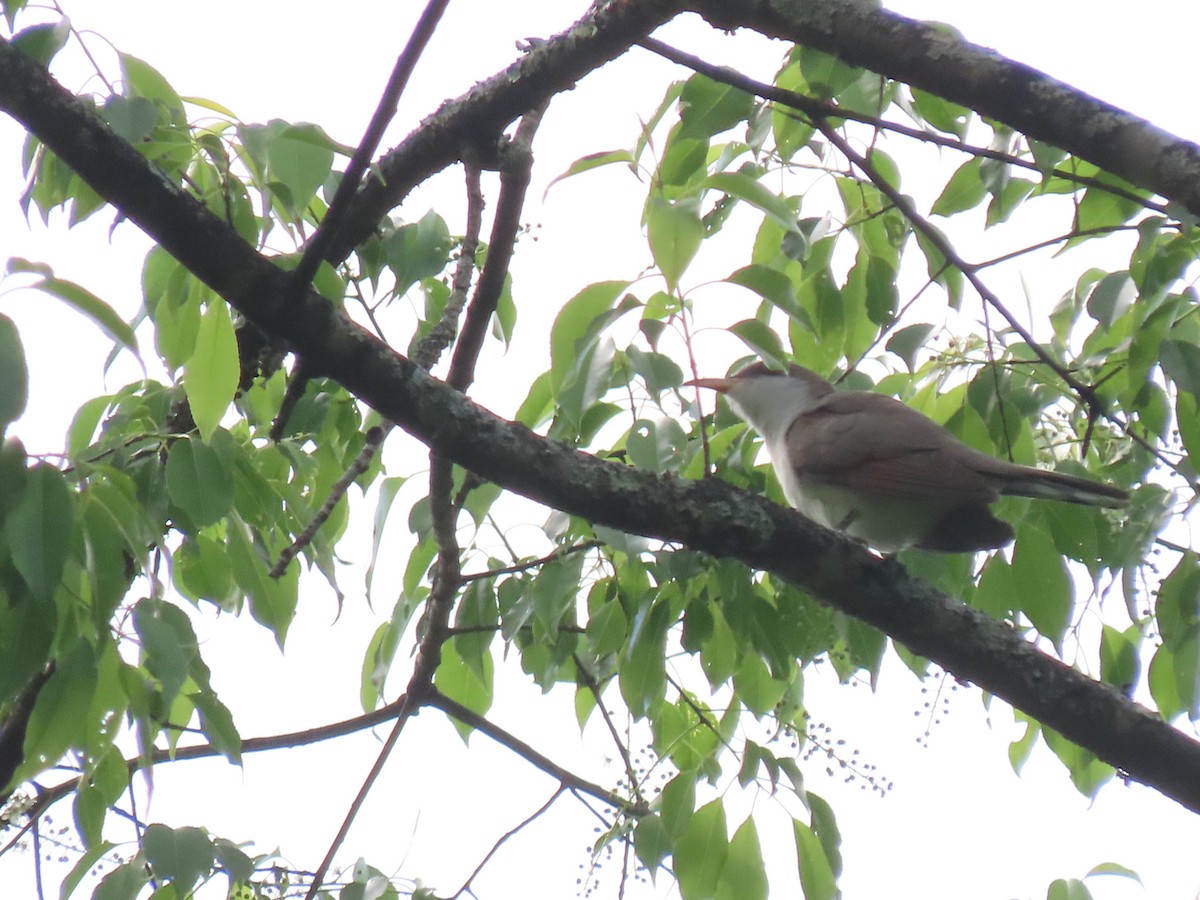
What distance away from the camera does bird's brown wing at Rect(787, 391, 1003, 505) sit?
11.5ft

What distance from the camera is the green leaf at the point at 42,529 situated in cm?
192

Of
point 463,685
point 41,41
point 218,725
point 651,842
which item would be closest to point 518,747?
point 463,685

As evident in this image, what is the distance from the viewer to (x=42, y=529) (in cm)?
196

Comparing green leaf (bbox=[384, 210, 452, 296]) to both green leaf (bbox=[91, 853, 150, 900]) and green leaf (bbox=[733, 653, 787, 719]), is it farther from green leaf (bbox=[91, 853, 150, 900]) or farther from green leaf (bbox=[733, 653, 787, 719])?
green leaf (bbox=[91, 853, 150, 900])

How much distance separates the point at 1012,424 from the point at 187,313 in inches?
89.1

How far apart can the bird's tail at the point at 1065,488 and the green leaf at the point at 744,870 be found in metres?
1.28

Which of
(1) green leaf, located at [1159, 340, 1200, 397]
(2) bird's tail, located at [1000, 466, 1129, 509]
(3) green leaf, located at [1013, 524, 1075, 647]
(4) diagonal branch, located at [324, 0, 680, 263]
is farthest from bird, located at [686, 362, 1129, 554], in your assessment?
(4) diagonal branch, located at [324, 0, 680, 263]

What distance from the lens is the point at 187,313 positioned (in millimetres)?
2584

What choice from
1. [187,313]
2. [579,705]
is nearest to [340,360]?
[187,313]

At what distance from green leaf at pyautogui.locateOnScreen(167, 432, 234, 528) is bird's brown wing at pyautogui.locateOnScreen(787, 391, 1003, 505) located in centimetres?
211

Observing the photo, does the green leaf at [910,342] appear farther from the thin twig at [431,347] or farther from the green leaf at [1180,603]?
the thin twig at [431,347]

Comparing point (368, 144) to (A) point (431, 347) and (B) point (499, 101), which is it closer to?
(A) point (431, 347)

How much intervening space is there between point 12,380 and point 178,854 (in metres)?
1.21

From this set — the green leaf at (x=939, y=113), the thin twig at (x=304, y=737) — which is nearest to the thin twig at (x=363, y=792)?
the thin twig at (x=304, y=737)
